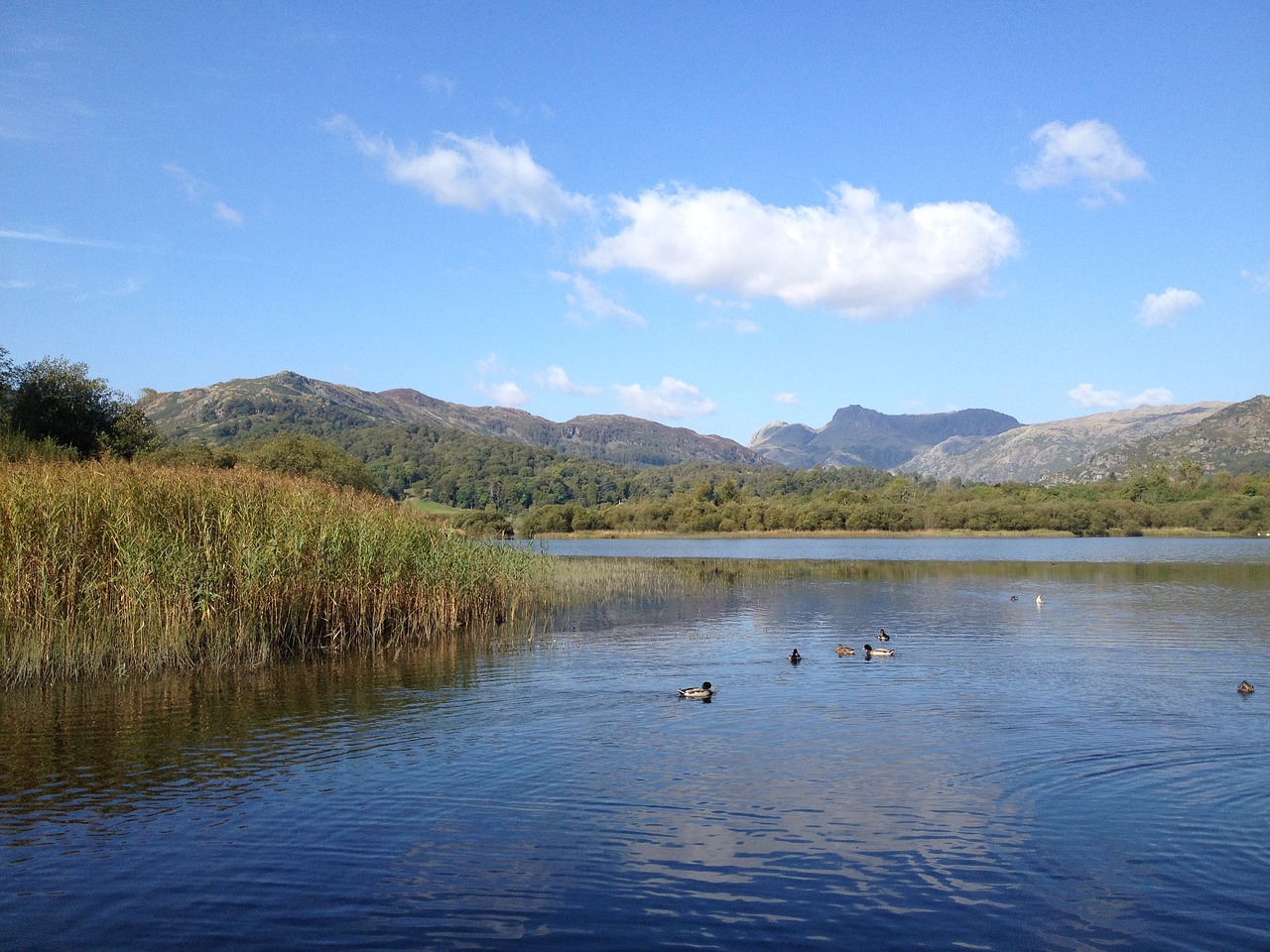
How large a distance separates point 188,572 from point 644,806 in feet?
40.3

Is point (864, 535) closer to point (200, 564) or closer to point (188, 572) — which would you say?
point (200, 564)

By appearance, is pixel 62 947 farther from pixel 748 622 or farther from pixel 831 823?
pixel 748 622

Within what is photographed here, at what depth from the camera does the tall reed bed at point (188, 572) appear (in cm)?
1734

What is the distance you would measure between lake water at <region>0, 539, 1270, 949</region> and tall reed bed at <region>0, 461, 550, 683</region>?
118 centimetres

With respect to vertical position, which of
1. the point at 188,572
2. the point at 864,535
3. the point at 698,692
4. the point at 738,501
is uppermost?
the point at 738,501

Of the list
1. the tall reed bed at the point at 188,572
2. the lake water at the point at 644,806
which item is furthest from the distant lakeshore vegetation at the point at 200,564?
the lake water at the point at 644,806

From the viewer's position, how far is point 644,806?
10828mm

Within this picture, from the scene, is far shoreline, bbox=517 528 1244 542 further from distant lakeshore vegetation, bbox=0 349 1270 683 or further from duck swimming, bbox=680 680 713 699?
duck swimming, bbox=680 680 713 699

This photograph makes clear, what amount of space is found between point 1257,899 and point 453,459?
189852 mm

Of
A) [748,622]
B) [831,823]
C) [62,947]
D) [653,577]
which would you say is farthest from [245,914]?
[653,577]

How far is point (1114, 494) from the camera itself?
137 meters

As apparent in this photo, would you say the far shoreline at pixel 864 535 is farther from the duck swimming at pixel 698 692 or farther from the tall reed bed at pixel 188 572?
the duck swimming at pixel 698 692

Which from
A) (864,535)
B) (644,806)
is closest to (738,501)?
(864,535)

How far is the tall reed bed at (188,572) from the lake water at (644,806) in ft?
3.89
